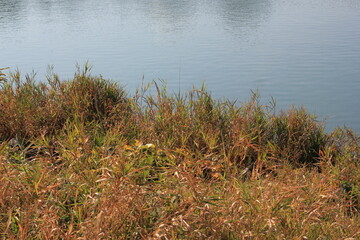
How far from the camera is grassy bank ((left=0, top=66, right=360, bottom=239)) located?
133 inches

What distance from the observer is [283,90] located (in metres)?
14.7

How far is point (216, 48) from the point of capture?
22.8m

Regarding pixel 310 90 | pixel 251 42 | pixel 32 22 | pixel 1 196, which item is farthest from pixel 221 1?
pixel 1 196

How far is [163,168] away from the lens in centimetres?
470

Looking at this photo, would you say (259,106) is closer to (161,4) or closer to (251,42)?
(251,42)

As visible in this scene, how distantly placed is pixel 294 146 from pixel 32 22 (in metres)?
32.0

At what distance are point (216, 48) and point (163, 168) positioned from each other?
734 inches

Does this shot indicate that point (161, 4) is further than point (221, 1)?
No

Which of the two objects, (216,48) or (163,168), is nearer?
(163,168)

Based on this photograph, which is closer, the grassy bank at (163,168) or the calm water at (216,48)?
the grassy bank at (163,168)

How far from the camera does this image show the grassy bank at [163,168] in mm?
3385

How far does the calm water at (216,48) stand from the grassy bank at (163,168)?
3.36ft

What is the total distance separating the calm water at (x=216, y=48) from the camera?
1514cm

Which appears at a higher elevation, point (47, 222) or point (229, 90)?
point (47, 222)
